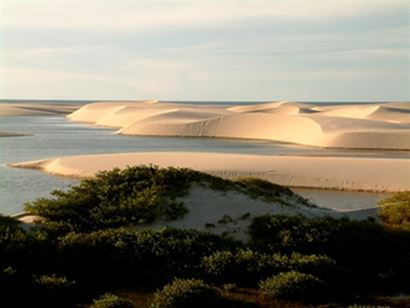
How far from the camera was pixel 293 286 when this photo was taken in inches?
405

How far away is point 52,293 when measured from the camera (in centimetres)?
1010

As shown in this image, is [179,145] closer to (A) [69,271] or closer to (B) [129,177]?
(B) [129,177]

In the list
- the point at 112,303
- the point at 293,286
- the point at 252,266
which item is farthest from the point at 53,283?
the point at 293,286

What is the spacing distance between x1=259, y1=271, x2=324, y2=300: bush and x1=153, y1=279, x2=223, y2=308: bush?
0.88 meters

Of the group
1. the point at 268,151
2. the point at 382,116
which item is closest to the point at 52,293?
the point at 268,151

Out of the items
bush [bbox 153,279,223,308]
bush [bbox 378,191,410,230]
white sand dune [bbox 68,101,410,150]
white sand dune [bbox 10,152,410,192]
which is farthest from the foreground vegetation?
white sand dune [bbox 68,101,410,150]

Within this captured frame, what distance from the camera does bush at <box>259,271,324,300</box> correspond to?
403 inches

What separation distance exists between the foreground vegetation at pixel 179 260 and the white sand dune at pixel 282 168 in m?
14.5

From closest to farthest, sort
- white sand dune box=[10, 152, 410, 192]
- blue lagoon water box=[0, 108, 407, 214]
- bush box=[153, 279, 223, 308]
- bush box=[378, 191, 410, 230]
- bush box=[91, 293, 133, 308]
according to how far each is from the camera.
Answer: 1. bush box=[91, 293, 133, 308]
2. bush box=[153, 279, 223, 308]
3. bush box=[378, 191, 410, 230]
4. blue lagoon water box=[0, 108, 407, 214]
5. white sand dune box=[10, 152, 410, 192]

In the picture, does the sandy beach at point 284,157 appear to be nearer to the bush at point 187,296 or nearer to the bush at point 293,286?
the bush at point 293,286

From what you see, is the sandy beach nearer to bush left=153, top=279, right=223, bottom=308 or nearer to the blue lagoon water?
the blue lagoon water

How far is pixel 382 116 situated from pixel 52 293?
89.4 meters

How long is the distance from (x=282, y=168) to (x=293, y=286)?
71.4 feet

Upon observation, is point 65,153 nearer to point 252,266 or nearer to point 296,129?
point 296,129
